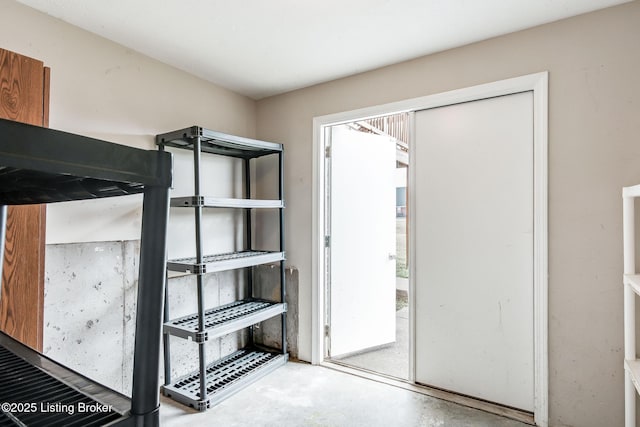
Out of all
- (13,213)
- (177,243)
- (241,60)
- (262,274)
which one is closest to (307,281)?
(262,274)

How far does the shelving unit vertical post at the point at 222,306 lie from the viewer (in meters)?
2.25

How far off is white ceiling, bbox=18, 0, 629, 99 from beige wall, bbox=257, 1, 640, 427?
0.16 meters

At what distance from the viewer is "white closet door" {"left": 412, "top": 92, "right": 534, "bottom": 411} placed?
2143 mm

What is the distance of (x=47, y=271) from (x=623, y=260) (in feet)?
10.4

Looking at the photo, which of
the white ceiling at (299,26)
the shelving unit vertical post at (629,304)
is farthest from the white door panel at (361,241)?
the shelving unit vertical post at (629,304)

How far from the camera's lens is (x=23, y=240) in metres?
1.43

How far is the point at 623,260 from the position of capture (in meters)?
1.79

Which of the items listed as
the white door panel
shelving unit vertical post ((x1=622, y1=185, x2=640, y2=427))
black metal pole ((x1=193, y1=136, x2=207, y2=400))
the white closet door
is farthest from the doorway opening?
shelving unit vertical post ((x1=622, y1=185, x2=640, y2=427))

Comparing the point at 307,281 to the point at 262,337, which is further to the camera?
the point at 262,337

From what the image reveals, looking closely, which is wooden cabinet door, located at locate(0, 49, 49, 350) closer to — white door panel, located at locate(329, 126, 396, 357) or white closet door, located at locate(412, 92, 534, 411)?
white door panel, located at locate(329, 126, 396, 357)

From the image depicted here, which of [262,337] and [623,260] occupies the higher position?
[623,260]

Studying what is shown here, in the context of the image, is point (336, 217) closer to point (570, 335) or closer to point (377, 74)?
point (377, 74)

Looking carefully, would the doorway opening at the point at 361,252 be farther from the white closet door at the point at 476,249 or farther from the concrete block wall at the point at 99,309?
the concrete block wall at the point at 99,309

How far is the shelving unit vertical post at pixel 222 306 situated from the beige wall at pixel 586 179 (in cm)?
192
